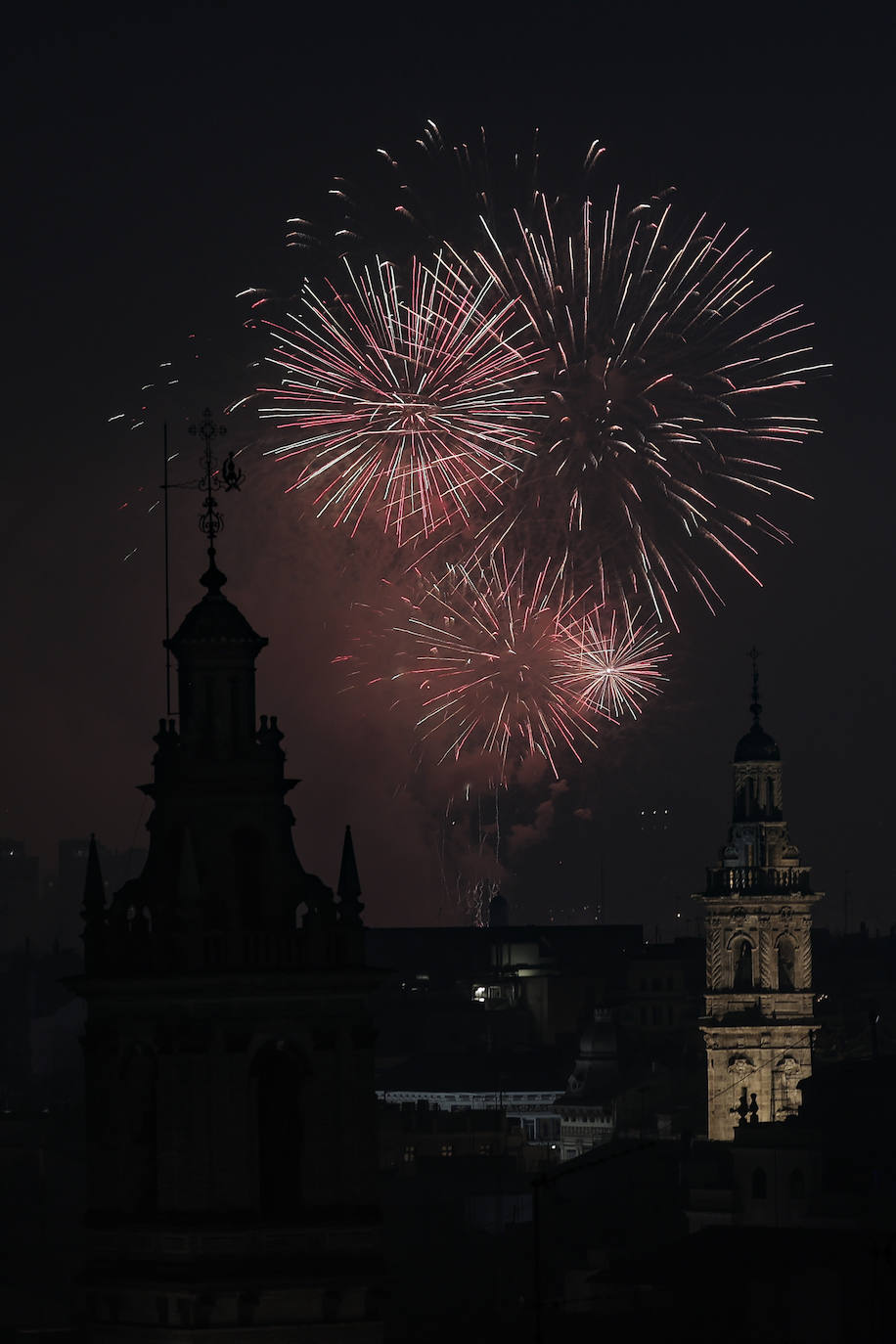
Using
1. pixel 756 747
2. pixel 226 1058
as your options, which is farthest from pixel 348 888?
pixel 756 747

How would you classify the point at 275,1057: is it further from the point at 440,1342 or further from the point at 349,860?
the point at 440,1342

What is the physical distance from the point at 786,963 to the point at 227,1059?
132876mm

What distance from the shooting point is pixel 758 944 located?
178 metres

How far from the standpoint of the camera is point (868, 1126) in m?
121

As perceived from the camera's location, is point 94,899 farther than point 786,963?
No

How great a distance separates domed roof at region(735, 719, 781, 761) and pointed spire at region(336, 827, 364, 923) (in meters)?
127

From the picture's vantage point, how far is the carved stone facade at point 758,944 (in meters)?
174

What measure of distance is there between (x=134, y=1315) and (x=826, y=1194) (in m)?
63.3

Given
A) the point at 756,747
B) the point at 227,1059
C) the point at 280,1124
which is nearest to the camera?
the point at 227,1059

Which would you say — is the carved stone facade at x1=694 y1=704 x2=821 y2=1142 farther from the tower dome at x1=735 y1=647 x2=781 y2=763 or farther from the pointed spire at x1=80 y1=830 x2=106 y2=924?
the pointed spire at x1=80 y1=830 x2=106 y2=924

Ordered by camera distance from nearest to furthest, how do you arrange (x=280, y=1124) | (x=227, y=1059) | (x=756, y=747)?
(x=227, y=1059), (x=280, y=1124), (x=756, y=747)

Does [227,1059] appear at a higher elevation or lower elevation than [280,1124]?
higher

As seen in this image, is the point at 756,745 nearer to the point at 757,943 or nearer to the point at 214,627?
the point at 757,943

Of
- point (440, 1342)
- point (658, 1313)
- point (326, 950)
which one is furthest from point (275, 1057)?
point (658, 1313)
